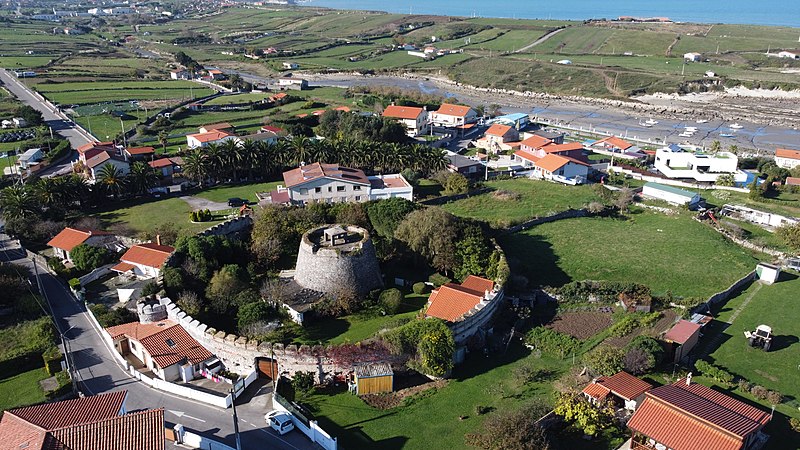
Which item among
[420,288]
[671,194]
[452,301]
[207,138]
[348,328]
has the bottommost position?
[348,328]

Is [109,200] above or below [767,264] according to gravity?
below

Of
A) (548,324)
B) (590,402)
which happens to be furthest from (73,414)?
(548,324)

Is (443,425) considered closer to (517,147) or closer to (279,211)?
(279,211)

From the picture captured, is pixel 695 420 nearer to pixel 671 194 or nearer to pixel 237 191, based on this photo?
pixel 671 194

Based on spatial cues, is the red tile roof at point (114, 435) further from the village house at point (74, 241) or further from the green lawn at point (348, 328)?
the village house at point (74, 241)

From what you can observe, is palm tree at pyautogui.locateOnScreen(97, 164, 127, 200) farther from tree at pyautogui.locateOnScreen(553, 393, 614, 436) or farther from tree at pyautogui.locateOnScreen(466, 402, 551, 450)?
tree at pyautogui.locateOnScreen(553, 393, 614, 436)

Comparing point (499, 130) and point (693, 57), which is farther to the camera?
point (693, 57)

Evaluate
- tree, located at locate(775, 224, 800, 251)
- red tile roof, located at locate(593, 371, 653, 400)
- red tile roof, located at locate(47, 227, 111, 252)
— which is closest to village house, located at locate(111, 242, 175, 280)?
red tile roof, located at locate(47, 227, 111, 252)

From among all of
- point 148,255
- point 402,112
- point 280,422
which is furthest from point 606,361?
point 402,112
